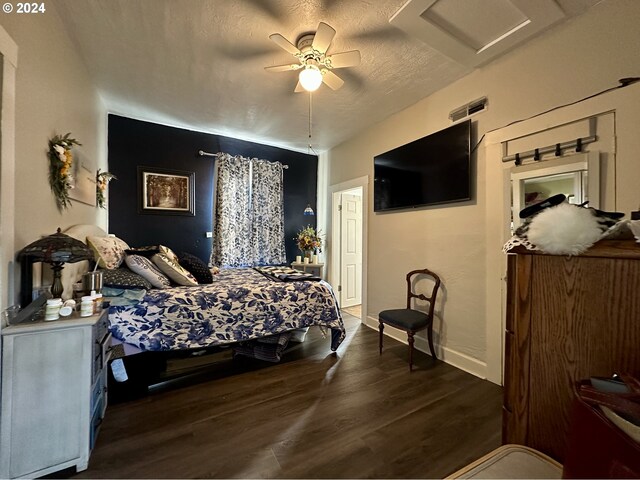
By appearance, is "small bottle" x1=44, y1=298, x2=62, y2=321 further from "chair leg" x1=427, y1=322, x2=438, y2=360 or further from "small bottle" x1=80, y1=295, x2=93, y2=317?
"chair leg" x1=427, y1=322, x2=438, y2=360

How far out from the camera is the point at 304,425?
5.57 ft

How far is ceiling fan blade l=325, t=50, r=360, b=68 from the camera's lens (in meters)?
1.96

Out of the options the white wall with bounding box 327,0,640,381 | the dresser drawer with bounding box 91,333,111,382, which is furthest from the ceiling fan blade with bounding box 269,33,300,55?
the dresser drawer with bounding box 91,333,111,382

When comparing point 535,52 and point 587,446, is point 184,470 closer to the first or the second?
point 587,446

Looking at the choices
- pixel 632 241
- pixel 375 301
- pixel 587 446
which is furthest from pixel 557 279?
pixel 375 301

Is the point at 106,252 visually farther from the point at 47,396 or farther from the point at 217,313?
the point at 47,396

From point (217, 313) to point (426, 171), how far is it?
2552mm

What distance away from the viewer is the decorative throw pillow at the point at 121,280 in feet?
6.17

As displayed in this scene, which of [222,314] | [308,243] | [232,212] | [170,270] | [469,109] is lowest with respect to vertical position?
[222,314]

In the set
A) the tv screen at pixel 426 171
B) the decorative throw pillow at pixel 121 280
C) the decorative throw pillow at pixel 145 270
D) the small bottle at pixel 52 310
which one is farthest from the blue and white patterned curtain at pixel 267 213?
the small bottle at pixel 52 310

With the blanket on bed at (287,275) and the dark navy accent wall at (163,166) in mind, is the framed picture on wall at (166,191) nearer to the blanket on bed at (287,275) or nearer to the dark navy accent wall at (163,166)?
the dark navy accent wall at (163,166)

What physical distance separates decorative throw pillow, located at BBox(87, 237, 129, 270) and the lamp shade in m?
0.57

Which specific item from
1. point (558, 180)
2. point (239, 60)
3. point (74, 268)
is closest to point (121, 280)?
point (74, 268)

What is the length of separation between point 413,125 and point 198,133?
10.4ft
